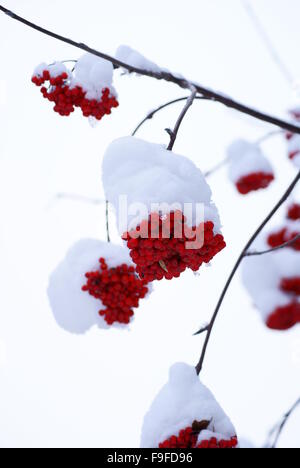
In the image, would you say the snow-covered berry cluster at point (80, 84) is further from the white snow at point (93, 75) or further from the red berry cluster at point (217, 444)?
the red berry cluster at point (217, 444)

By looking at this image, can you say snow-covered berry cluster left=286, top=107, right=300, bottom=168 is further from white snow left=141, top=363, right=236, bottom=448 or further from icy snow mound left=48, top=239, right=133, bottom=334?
white snow left=141, top=363, right=236, bottom=448

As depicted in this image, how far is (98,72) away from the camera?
2.08m

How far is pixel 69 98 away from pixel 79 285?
3.30 ft

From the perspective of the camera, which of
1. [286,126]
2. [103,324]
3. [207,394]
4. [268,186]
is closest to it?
[207,394]

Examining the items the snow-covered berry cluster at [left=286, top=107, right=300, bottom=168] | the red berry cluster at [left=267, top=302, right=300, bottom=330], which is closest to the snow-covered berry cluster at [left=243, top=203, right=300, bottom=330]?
the red berry cluster at [left=267, top=302, right=300, bottom=330]

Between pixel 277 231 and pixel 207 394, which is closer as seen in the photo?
pixel 207 394

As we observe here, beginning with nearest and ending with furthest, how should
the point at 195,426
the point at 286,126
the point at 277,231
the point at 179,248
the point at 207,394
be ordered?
1. the point at 179,248
2. the point at 195,426
3. the point at 207,394
4. the point at 286,126
5. the point at 277,231

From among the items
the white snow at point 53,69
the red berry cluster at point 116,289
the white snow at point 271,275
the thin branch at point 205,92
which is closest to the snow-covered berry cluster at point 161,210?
the thin branch at point 205,92

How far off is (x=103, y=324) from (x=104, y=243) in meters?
0.47

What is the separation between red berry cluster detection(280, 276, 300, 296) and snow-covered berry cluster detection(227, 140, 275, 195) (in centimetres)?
103

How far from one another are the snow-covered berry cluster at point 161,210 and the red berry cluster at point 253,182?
3.08 m

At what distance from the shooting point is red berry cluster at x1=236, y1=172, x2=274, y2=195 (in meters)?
4.23
